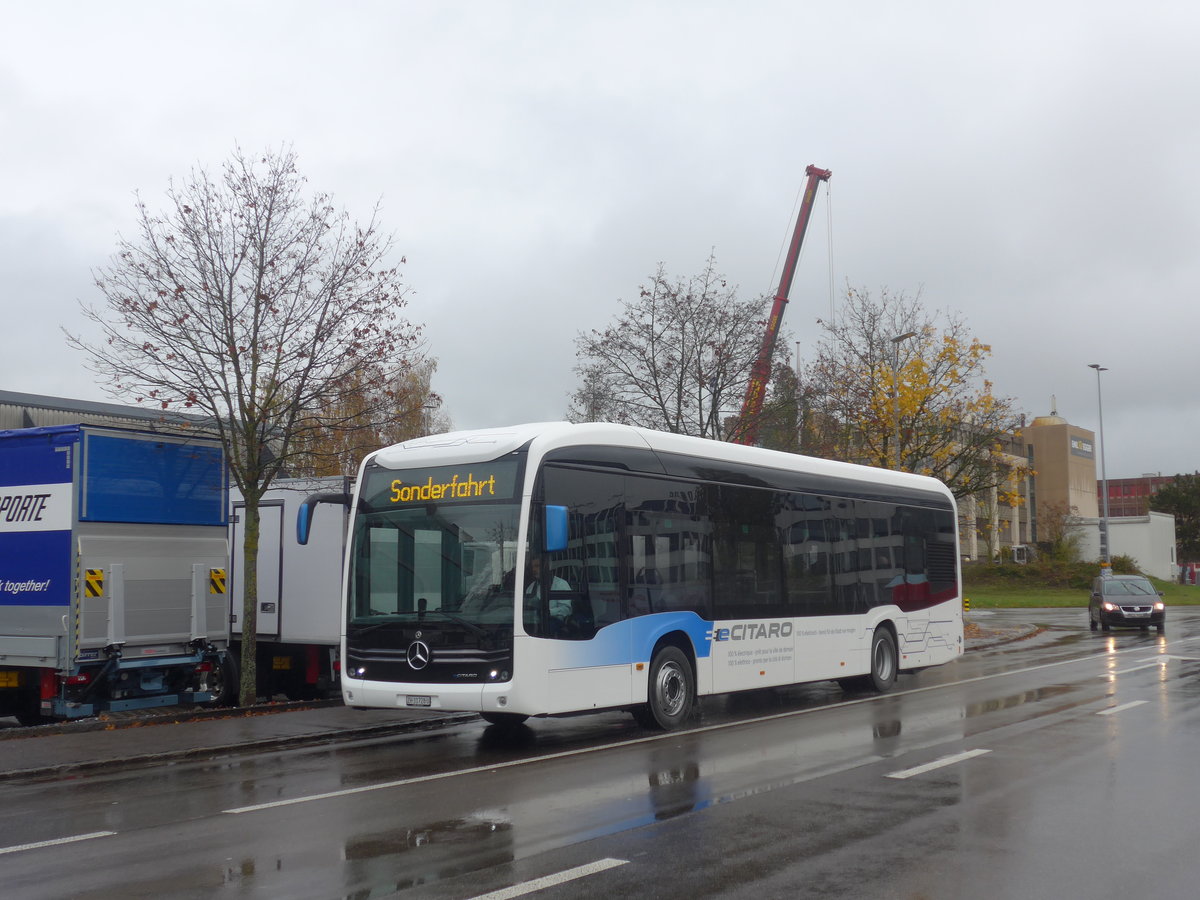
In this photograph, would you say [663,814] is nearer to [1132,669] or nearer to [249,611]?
[249,611]

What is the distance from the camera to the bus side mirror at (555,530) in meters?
11.1

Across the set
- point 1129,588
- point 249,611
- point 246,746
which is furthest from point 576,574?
point 1129,588

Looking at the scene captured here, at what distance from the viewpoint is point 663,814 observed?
8.17 meters

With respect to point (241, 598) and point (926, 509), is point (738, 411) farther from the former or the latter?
point (241, 598)

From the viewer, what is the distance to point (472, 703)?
36.4 ft

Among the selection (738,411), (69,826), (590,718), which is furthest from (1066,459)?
(69,826)

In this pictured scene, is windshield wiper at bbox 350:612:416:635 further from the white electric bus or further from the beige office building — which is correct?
the beige office building

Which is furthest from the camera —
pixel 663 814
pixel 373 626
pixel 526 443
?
pixel 373 626

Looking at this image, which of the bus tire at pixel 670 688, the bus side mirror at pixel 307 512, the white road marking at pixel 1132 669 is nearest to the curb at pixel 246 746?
the bus side mirror at pixel 307 512

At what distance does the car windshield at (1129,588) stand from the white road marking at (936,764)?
26.7 metres

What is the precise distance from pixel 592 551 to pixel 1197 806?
5882mm

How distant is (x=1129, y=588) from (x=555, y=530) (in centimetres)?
2931

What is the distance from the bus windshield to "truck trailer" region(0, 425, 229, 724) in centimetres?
377

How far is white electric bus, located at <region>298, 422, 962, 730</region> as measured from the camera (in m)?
11.3
